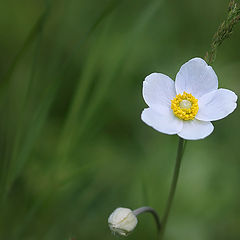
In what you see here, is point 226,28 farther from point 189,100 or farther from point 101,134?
point 101,134

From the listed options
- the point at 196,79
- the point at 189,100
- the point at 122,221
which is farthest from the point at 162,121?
the point at 122,221

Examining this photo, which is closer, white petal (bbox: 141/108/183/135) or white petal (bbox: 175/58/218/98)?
white petal (bbox: 141/108/183/135)

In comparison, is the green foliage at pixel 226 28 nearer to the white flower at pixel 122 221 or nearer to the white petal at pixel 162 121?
the white petal at pixel 162 121

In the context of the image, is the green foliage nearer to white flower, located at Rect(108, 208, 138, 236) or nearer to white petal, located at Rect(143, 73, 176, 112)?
white petal, located at Rect(143, 73, 176, 112)

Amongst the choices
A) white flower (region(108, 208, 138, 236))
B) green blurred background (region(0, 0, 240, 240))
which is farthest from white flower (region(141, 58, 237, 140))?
green blurred background (region(0, 0, 240, 240))

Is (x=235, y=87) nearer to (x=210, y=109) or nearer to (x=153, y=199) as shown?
(x=153, y=199)

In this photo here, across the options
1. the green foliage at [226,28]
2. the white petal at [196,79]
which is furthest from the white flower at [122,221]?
the green foliage at [226,28]
